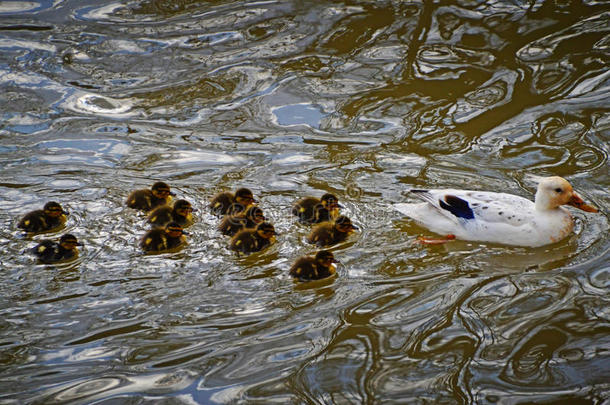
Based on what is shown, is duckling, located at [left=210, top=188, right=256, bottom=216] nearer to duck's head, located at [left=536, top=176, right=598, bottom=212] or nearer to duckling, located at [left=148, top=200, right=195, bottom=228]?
duckling, located at [left=148, top=200, right=195, bottom=228]

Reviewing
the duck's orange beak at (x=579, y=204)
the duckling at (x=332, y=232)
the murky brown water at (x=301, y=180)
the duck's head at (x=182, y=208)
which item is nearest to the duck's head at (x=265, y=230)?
the murky brown water at (x=301, y=180)

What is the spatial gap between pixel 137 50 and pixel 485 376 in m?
5.77

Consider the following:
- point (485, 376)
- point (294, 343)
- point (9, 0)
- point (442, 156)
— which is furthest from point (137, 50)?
point (485, 376)

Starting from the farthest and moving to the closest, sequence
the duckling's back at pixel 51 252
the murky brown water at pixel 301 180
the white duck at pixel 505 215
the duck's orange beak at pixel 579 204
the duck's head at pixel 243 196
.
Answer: the duck's head at pixel 243 196 < the duck's orange beak at pixel 579 204 < the white duck at pixel 505 215 < the duckling's back at pixel 51 252 < the murky brown water at pixel 301 180

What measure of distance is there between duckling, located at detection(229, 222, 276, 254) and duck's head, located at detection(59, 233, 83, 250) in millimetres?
1018

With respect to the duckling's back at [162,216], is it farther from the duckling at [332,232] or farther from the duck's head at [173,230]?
the duckling at [332,232]

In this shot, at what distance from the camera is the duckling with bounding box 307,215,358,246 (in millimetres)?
5012

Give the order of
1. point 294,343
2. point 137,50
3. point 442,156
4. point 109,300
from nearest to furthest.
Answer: point 294,343 → point 109,300 → point 442,156 → point 137,50

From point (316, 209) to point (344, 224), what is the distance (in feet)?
1.08

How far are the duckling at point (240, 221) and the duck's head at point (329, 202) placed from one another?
0.45 metres

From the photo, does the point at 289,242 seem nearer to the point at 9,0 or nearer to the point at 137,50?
the point at 137,50

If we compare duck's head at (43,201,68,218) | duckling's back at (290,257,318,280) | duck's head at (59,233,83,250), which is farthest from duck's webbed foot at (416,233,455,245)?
duck's head at (43,201,68,218)

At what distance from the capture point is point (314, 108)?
7.09 meters

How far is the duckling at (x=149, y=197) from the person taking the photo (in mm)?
5520
